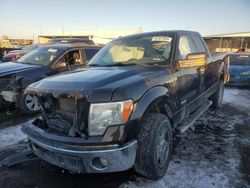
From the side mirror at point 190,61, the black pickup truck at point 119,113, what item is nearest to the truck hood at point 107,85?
the black pickup truck at point 119,113

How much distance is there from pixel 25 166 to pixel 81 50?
4.20m

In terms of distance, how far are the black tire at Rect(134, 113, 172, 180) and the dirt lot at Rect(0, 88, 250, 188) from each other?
20cm

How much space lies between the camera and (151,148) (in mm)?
2777

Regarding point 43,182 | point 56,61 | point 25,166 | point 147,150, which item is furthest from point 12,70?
point 147,150

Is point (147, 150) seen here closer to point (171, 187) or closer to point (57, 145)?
point (171, 187)

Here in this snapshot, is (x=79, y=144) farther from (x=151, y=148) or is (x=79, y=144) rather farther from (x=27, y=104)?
(x=27, y=104)

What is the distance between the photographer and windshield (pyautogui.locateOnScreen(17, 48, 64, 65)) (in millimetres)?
6424

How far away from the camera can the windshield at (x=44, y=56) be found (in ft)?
21.1

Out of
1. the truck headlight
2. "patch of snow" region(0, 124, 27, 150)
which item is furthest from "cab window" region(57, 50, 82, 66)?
the truck headlight

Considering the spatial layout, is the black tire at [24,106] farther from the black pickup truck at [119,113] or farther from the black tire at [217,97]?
the black tire at [217,97]

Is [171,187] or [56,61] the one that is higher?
[56,61]

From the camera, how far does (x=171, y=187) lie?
2943mm

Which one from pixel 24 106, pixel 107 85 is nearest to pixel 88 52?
pixel 24 106

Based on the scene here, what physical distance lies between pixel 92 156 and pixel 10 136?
9.06ft
